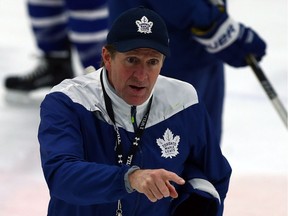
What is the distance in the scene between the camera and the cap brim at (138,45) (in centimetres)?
208

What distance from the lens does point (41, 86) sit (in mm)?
5234

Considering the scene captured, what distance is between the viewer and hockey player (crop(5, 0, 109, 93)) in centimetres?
492

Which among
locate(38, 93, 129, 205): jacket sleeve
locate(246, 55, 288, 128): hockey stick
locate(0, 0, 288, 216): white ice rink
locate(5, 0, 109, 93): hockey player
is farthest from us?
locate(5, 0, 109, 93): hockey player

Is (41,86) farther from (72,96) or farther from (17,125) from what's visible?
(72,96)

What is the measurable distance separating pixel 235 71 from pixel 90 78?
11.4 feet

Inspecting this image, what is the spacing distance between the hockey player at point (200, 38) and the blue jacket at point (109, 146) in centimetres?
103

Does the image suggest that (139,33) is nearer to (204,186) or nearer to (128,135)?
(128,135)

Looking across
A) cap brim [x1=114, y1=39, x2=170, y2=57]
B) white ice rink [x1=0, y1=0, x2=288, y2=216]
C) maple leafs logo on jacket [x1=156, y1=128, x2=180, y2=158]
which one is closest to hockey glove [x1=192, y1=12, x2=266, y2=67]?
white ice rink [x1=0, y1=0, x2=288, y2=216]

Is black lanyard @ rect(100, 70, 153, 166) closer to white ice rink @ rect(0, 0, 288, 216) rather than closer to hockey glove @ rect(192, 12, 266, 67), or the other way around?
hockey glove @ rect(192, 12, 266, 67)

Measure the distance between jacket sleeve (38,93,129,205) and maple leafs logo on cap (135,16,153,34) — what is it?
0.26 m

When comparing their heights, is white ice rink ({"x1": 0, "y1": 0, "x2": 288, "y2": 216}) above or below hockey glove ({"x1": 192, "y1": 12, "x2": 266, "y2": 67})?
below

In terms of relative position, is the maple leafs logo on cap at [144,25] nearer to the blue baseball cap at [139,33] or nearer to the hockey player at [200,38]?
the blue baseball cap at [139,33]

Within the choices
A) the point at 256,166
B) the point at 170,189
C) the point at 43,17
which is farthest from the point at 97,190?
the point at 43,17

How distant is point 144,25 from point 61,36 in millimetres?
3094
